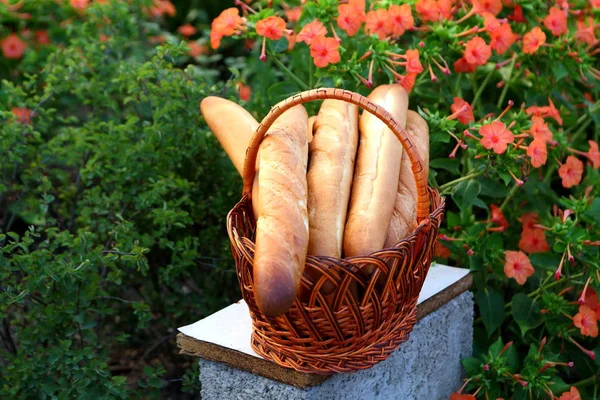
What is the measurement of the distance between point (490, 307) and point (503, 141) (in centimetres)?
54

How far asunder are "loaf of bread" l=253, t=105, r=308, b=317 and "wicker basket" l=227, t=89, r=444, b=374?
51mm

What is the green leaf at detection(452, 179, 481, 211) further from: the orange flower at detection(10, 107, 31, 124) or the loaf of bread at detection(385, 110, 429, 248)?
the orange flower at detection(10, 107, 31, 124)

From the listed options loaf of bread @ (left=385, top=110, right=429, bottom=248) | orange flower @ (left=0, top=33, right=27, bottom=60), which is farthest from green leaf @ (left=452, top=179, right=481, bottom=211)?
orange flower @ (left=0, top=33, right=27, bottom=60)

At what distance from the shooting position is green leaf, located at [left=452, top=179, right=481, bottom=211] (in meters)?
2.06

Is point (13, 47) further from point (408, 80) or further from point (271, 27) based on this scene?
point (408, 80)

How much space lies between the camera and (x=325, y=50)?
1.97m

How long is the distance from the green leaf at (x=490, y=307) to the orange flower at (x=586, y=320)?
0.25 m

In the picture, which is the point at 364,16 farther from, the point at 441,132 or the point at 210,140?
the point at 210,140

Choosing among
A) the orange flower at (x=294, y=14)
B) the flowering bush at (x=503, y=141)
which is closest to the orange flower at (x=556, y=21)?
the flowering bush at (x=503, y=141)

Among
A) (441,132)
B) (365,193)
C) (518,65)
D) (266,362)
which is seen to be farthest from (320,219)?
(518,65)

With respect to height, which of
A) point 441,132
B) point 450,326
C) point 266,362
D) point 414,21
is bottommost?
point 450,326

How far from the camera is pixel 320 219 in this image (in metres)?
1.53

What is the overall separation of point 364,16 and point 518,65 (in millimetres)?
746

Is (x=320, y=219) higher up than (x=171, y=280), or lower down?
higher up
